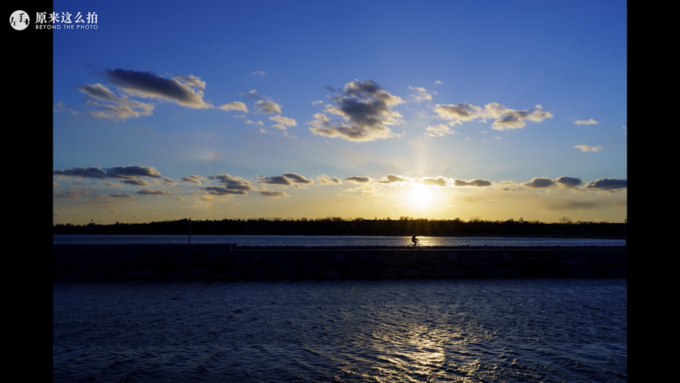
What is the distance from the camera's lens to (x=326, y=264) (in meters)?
18.0

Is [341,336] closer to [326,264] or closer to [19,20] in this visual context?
[19,20]

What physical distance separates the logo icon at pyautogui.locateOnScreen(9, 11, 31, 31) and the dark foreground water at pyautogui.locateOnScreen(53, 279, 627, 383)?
5017 mm

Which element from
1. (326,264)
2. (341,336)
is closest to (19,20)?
(341,336)

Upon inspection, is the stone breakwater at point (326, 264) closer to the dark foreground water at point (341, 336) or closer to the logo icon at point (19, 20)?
the dark foreground water at point (341, 336)

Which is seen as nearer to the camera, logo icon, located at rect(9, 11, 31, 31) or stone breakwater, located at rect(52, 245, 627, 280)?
logo icon, located at rect(9, 11, 31, 31)

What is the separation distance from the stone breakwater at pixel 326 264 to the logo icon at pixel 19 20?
53.7 feet

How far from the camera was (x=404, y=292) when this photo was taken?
13.4m

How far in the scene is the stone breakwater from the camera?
17.6m

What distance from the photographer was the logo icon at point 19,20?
1668 mm

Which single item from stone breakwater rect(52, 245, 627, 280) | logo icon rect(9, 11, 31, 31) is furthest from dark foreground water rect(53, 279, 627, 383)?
logo icon rect(9, 11, 31, 31)

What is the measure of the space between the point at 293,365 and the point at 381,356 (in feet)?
4.78

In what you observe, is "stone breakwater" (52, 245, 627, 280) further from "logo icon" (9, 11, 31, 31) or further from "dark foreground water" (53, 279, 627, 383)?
"logo icon" (9, 11, 31, 31)

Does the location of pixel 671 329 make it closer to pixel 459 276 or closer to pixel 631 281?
pixel 631 281

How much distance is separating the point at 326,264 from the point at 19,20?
16798 mm
